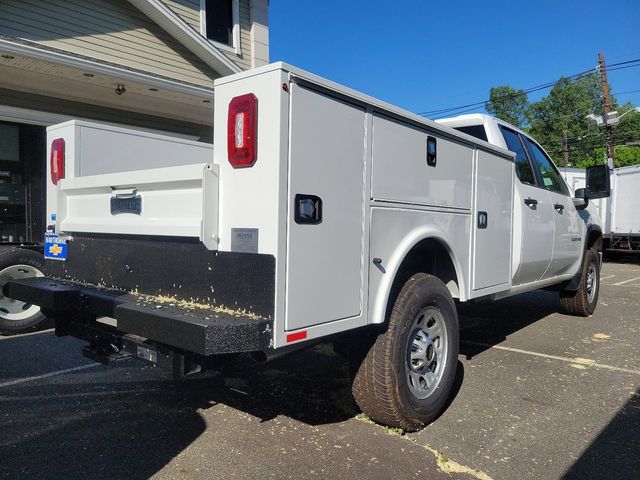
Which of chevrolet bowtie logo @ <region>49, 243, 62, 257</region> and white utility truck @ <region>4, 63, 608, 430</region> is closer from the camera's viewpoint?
→ white utility truck @ <region>4, 63, 608, 430</region>

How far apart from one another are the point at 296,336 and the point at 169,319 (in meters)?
0.60

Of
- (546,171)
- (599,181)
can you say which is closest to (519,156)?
(546,171)

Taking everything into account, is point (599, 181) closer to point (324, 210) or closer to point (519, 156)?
point (519, 156)

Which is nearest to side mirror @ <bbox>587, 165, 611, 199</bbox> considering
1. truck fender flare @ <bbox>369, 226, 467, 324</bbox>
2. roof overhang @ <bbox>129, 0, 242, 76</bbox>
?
truck fender flare @ <bbox>369, 226, 467, 324</bbox>

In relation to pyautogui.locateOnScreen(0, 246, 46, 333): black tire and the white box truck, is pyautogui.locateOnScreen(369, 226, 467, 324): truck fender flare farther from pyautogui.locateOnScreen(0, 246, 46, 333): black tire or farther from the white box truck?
the white box truck

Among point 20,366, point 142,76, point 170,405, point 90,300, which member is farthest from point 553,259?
point 142,76

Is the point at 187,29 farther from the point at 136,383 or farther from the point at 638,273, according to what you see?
the point at 638,273

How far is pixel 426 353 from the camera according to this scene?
3.54 meters

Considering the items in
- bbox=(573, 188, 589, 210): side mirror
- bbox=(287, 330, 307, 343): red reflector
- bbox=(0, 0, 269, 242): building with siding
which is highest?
bbox=(0, 0, 269, 242): building with siding

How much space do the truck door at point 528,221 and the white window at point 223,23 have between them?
8078 millimetres

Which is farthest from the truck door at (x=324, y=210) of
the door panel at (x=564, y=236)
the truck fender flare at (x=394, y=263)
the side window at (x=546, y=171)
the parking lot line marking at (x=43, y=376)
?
the door panel at (x=564, y=236)

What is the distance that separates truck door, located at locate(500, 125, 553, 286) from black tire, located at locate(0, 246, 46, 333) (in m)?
5.04

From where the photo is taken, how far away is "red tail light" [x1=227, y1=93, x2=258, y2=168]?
2.49 metres

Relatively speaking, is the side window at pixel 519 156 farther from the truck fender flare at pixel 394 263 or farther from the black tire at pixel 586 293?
the black tire at pixel 586 293
